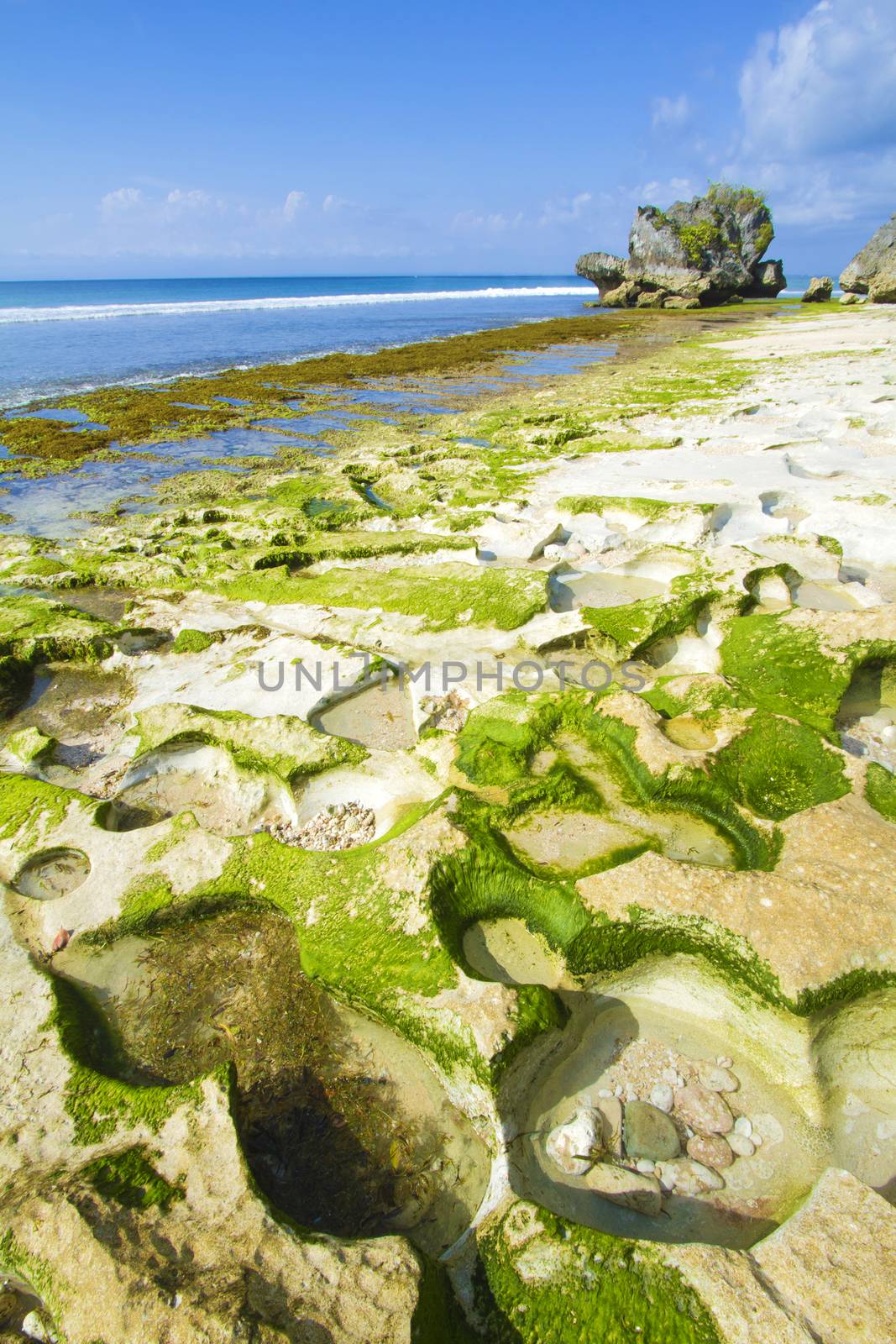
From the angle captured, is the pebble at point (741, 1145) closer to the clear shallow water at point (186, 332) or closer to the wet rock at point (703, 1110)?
the wet rock at point (703, 1110)

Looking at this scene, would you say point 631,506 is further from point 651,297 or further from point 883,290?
point 651,297

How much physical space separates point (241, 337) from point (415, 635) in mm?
44762

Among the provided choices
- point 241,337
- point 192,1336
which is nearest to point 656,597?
point 192,1336

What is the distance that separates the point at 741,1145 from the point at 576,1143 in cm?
80

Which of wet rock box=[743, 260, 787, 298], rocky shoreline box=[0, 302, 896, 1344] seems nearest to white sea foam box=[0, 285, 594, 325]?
wet rock box=[743, 260, 787, 298]

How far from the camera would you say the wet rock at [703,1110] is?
3.33m

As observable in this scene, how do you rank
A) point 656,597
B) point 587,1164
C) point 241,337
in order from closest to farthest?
point 587,1164 < point 656,597 < point 241,337

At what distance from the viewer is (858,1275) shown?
246 centimetres

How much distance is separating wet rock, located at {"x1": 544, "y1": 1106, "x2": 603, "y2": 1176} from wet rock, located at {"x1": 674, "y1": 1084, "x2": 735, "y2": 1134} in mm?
450

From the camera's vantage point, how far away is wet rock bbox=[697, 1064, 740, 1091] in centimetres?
350

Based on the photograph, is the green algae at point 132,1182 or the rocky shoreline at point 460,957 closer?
the rocky shoreline at point 460,957

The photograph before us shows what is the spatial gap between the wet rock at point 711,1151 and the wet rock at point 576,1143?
444 mm

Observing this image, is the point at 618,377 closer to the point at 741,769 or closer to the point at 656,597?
the point at 656,597

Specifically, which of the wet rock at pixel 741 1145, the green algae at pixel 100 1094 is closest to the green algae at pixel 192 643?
the green algae at pixel 100 1094
